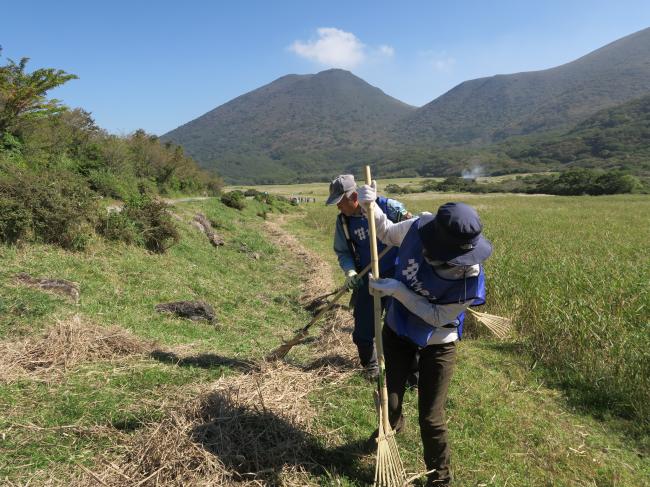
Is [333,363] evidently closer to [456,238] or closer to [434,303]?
[434,303]

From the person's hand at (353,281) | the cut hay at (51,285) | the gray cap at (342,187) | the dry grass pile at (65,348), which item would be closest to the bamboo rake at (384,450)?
the person's hand at (353,281)

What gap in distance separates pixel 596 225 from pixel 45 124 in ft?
77.1

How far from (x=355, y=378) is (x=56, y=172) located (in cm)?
875

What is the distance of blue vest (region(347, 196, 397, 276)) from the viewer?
4.20m

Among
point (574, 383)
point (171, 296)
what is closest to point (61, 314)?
point (171, 296)

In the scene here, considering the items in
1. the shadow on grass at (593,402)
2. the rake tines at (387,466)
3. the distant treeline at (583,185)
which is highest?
the rake tines at (387,466)

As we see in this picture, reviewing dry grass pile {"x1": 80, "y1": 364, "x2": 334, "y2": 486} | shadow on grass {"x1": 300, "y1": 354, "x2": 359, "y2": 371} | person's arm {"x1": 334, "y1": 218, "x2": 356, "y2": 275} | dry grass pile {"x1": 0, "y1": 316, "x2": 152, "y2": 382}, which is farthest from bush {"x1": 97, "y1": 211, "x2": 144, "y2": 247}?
person's arm {"x1": 334, "y1": 218, "x2": 356, "y2": 275}

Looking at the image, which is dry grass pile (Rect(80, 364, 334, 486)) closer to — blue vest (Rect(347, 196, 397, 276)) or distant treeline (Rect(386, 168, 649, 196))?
blue vest (Rect(347, 196, 397, 276))

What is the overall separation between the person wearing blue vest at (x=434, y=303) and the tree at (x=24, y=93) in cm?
1271

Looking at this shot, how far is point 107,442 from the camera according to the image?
3322 millimetres

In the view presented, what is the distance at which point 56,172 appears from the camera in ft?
30.9

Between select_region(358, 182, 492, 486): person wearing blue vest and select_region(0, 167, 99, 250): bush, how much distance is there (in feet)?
23.4

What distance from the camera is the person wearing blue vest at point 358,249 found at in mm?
4070

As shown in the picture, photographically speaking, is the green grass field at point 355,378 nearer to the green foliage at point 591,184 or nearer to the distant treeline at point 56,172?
the distant treeline at point 56,172
